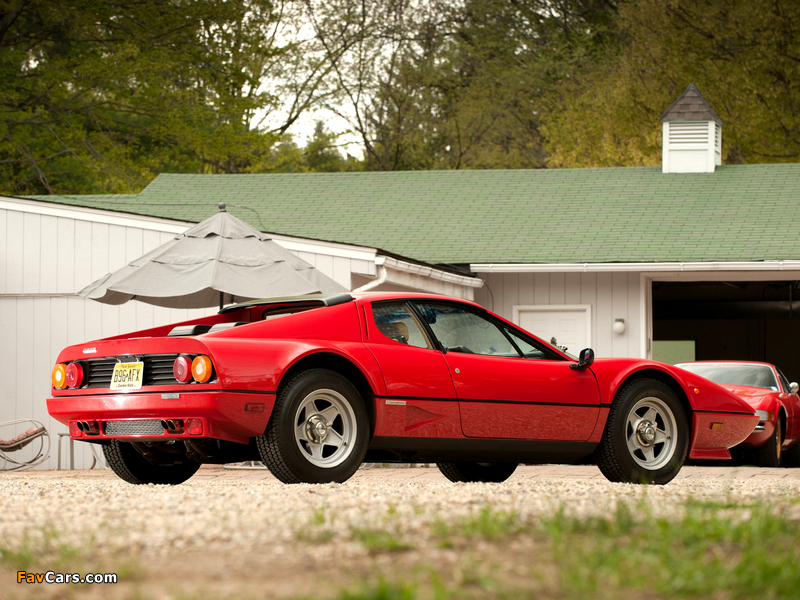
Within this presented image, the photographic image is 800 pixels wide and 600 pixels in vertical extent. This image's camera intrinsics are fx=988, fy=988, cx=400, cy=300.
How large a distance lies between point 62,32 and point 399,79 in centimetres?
1243

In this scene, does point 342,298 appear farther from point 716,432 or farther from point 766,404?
point 766,404

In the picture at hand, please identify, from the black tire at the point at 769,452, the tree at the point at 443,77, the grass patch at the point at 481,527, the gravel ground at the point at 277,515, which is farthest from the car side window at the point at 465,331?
the tree at the point at 443,77

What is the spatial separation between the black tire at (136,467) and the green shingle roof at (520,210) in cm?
833

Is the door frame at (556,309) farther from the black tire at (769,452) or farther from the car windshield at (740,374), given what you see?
the black tire at (769,452)

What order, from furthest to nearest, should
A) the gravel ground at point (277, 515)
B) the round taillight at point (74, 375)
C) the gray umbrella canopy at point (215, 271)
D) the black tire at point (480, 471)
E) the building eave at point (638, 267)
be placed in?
the building eave at point (638, 267) → the gray umbrella canopy at point (215, 271) → the black tire at point (480, 471) → the round taillight at point (74, 375) → the gravel ground at point (277, 515)

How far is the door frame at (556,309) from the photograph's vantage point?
49.8ft

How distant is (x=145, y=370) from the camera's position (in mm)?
5969

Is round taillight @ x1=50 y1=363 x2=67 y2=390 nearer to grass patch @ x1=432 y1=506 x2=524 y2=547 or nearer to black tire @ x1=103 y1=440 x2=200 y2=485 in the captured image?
black tire @ x1=103 y1=440 x2=200 y2=485

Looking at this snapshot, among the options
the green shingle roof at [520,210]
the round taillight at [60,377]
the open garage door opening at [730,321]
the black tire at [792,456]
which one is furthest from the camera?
the open garage door opening at [730,321]

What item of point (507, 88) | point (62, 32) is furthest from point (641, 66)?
point (62, 32)

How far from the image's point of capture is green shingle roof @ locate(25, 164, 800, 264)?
15219 mm

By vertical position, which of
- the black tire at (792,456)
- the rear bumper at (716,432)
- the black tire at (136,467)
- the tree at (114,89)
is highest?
the tree at (114,89)

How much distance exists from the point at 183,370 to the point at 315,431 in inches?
34.1

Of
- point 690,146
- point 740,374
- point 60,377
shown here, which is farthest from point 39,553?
point 690,146
